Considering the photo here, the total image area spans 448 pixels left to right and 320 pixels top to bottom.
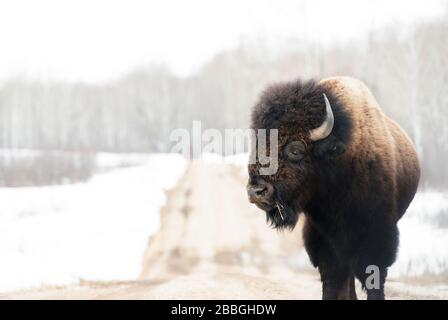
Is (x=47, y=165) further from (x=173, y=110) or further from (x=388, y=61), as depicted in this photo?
(x=173, y=110)

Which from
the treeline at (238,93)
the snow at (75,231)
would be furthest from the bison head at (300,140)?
the snow at (75,231)

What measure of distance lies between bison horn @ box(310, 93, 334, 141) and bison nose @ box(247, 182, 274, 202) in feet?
1.45

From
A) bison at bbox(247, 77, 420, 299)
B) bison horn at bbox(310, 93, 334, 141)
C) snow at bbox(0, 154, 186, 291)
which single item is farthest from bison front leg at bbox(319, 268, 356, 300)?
snow at bbox(0, 154, 186, 291)

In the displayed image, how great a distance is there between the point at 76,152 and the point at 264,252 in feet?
12.8

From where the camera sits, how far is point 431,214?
4.24m

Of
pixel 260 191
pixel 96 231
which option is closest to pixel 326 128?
pixel 260 191

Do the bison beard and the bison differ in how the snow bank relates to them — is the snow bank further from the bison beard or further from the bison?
the bison beard

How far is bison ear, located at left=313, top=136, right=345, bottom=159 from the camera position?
278cm

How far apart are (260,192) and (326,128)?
583 millimetres

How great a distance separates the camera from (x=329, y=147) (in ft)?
9.15

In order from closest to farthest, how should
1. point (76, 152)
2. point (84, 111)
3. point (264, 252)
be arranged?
point (264, 252)
point (76, 152)
point (84, 111)

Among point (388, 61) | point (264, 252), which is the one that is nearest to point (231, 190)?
point (264, 252)

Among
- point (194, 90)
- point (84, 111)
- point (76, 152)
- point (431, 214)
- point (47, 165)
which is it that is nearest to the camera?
point (431, 214)

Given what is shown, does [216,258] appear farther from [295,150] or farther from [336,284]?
[295,150]
